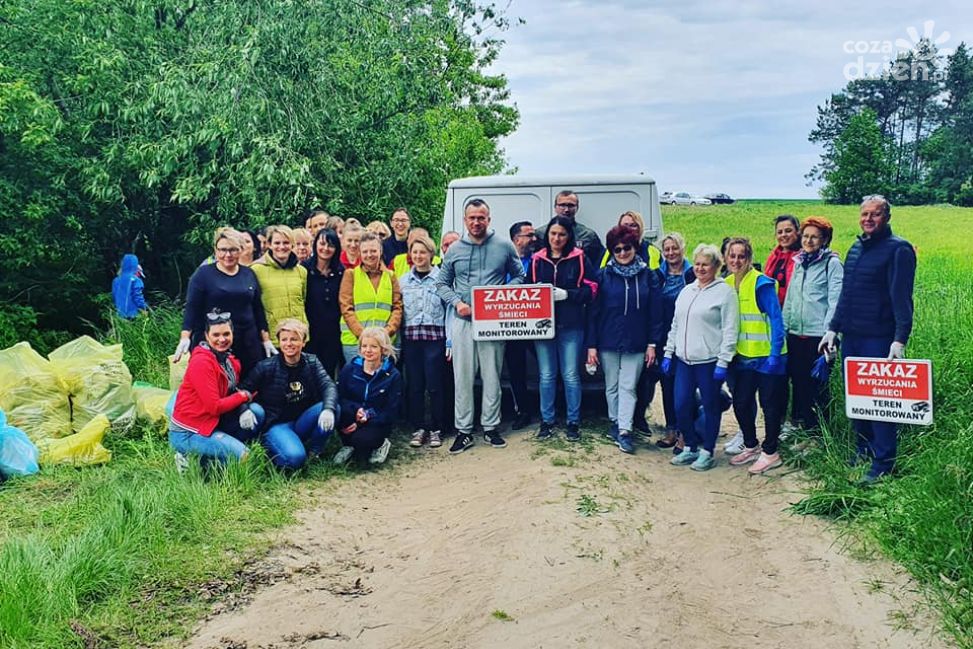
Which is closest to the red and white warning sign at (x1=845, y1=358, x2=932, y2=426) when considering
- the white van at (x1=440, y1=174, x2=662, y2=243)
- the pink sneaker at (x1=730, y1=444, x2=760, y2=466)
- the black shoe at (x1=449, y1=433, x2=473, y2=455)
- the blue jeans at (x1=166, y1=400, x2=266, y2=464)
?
the pink sneaker at (x1=730, y1=444, x2=760, y2=466)

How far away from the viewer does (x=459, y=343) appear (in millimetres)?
7402

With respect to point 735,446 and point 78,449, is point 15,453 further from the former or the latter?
point 735,446

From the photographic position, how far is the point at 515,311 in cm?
718

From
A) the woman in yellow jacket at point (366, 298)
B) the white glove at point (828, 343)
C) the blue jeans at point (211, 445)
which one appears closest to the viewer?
the blue jeans at point (211, 445)

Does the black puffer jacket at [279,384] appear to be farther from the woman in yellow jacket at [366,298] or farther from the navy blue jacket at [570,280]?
the navy blue jacket at [570,280]

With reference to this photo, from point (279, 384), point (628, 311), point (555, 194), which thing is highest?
point (555, 194)

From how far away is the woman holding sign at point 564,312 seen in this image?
7.20m

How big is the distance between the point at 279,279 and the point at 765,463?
423cm

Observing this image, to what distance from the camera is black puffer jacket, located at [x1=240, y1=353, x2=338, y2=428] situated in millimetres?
6578

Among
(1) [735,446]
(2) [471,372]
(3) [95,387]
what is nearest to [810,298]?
(1) [735,446]

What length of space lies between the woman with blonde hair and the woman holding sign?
7.70 feet

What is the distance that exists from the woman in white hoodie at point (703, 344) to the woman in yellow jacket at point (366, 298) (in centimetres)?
239

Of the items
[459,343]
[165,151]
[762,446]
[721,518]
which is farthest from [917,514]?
[165,151]

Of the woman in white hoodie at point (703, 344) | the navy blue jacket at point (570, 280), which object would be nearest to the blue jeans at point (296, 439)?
the navy blue jacket at point (570, 280)
